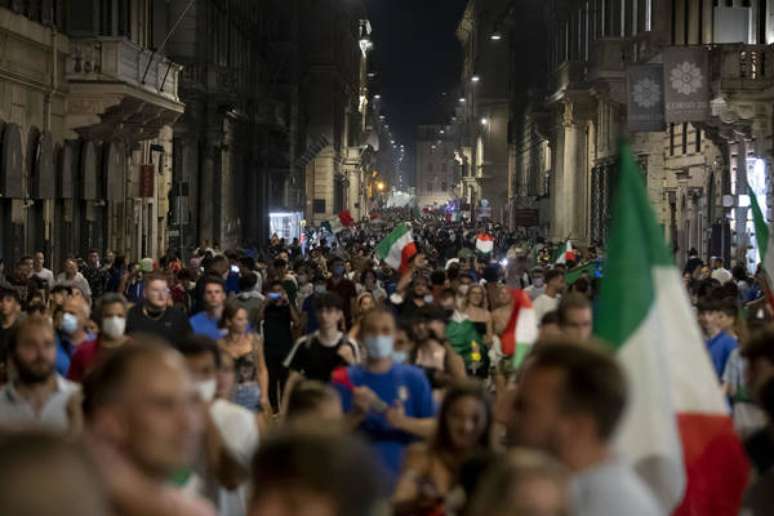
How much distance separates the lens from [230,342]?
36.4ft

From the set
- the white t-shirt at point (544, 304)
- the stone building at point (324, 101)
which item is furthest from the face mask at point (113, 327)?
the stone building at point (324, 101)

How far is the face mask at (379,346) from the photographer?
8.60m

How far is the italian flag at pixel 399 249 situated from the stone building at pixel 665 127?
140 inches

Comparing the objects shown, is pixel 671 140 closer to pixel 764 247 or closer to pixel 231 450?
pixel 764 247

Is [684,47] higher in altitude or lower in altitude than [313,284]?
higher

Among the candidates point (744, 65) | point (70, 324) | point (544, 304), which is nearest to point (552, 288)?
point (544, 304)

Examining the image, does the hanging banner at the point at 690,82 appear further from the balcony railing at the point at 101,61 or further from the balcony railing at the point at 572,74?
the balcony railing at the point at 572,74

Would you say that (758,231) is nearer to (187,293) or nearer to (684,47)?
(187,293)

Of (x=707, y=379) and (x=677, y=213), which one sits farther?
(x=677, y=213)

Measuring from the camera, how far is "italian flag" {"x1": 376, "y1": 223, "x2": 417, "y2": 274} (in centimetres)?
2264

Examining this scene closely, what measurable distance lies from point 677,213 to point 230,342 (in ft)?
106

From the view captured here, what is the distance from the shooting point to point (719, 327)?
1172 cm

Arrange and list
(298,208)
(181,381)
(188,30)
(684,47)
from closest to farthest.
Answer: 1. (181,381)
2. (684,47)
3. (188,30)
4. (298,208)

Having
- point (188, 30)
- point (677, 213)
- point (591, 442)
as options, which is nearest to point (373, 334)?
point (591, 442)
